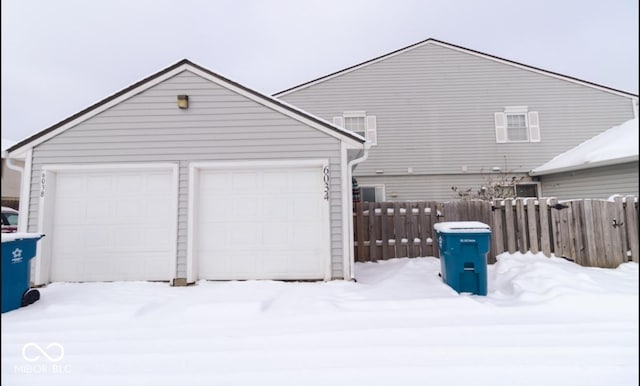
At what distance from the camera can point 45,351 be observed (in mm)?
2857

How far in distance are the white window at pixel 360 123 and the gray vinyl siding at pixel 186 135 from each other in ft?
20.1

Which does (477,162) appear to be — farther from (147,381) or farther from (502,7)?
(147,381)

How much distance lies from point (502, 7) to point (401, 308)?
3126mm

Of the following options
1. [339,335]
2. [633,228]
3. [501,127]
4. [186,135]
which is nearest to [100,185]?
[186,135]

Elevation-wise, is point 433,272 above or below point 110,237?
below

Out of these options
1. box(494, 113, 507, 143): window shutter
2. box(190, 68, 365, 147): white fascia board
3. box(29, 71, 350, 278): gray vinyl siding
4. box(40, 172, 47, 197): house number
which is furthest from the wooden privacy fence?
box(494, 113, 507, 143): window shutter

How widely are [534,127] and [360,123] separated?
5988 mm

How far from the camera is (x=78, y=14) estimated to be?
2256 millimetres

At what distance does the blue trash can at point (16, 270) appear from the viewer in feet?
12.8

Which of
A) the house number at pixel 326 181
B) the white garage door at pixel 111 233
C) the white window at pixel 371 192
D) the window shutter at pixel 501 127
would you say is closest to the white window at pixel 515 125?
the window shutter at pixel 501 127

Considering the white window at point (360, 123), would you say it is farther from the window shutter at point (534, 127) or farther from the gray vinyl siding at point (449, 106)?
the window shutter at point (534, 127)

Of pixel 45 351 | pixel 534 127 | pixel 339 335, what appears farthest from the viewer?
pixel 534 127

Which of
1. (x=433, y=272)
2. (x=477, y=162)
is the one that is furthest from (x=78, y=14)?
(x=477, y=162)

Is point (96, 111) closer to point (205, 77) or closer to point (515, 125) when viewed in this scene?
point (205, 77)
